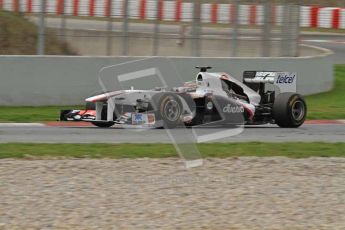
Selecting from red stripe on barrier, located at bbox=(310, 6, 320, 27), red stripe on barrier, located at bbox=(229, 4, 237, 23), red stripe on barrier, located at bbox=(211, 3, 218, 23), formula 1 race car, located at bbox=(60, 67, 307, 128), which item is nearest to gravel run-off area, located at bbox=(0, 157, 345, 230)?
formula 1 race car, located at bbox=(60, 67, 307, 128)

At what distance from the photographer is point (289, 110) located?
48.0 ft

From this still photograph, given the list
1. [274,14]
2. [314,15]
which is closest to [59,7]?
[274,14]

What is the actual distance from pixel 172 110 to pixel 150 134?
1.87ft

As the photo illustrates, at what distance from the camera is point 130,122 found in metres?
13.4

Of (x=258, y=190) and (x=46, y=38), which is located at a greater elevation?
(x=46, y=38)

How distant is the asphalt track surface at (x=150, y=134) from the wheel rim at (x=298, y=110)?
24 cm

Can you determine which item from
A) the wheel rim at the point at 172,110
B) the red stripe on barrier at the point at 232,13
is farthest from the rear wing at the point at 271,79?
the red stripe on barrier at the point at 232,13

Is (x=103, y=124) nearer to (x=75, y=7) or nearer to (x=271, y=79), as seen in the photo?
(x=271, y=79)

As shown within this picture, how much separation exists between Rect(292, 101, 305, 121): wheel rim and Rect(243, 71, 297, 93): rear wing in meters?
0.48

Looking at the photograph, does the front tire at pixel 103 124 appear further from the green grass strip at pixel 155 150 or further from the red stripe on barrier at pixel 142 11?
the red stripe on barrier at pixel 142 11

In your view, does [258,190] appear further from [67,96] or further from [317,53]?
[317,53]

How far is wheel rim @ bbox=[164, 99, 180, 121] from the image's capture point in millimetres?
13258

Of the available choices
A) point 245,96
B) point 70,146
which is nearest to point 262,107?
point 245,96

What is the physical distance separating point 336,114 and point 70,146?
8080 mm
